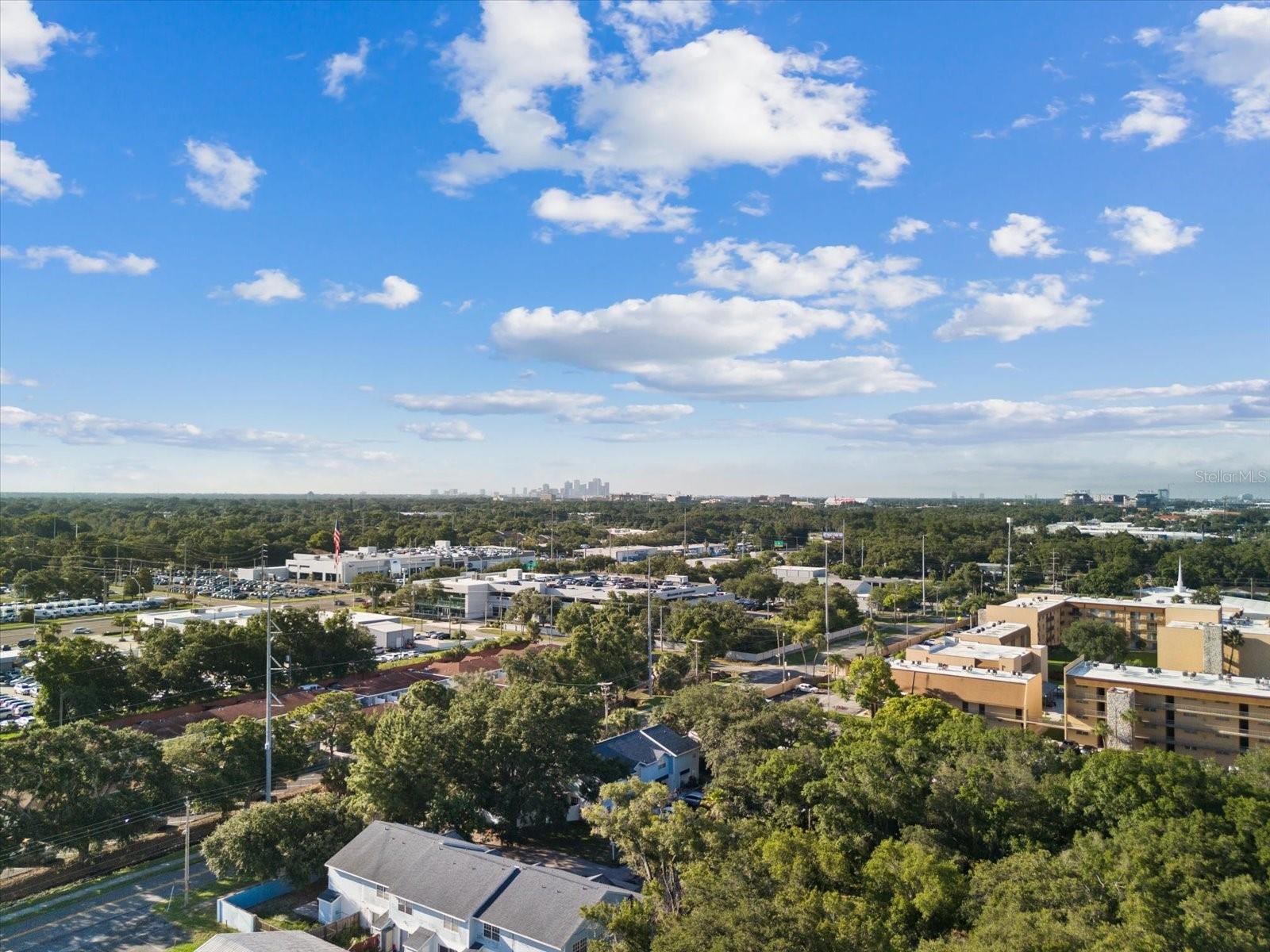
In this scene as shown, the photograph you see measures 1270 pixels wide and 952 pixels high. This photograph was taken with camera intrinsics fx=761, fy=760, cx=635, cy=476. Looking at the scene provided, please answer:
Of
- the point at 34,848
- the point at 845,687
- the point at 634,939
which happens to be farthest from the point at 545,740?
the point at 845,687

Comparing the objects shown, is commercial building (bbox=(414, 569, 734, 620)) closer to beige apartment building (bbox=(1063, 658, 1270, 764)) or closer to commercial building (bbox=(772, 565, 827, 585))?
commercial building (bbox=(772, 565, 827, 585))

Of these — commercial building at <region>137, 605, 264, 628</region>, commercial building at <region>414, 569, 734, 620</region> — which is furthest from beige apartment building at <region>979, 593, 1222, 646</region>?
commercial building at <region>137, 605, 264, 628</region>

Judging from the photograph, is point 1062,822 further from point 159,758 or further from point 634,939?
point 159,758

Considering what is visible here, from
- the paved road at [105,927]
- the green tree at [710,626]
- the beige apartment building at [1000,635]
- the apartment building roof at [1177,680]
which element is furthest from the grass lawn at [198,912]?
the beige apartment building at [1000,635]

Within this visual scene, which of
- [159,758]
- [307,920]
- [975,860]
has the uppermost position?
[159,758]

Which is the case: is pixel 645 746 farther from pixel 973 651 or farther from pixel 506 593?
pixel 506 593

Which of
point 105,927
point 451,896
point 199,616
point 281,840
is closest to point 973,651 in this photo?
point 451,896
